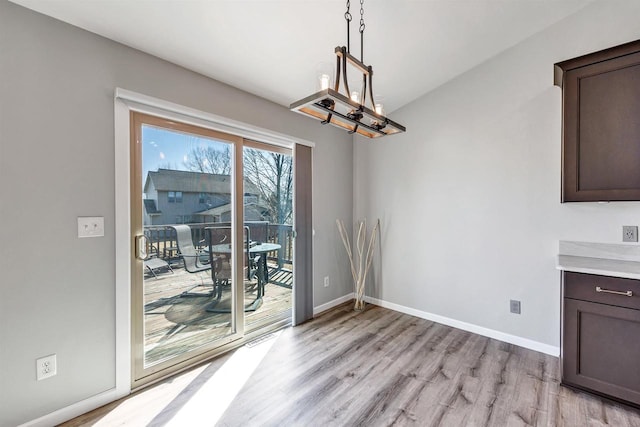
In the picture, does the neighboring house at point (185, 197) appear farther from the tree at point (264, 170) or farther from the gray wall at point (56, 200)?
the gray wall at point (56, 200)

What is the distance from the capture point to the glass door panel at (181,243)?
2.07m

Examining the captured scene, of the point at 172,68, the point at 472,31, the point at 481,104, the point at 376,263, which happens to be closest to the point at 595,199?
the point at 481,104

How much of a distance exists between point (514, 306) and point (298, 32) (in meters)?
3.10

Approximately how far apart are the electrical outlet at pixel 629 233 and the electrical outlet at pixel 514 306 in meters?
0.95

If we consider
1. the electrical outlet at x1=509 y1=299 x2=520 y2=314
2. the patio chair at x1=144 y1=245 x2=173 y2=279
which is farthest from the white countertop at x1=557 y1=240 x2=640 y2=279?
the patio chair at x1=144 y1=245 x2=173 y2=279

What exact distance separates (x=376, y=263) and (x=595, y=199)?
226 centimetres

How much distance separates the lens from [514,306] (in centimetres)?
270

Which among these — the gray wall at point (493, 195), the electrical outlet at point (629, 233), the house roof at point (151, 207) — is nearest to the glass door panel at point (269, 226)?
the house roof at point (151, 207)

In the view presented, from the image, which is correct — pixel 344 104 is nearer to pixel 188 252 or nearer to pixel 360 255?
pixel 188 252

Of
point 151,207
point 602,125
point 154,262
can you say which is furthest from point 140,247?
point 602,125

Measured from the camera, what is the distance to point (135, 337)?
2.04 m

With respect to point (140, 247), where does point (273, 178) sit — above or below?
above

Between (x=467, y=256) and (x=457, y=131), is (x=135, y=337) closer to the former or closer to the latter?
(x=467, y=256)

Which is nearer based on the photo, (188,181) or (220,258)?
(188,181)
